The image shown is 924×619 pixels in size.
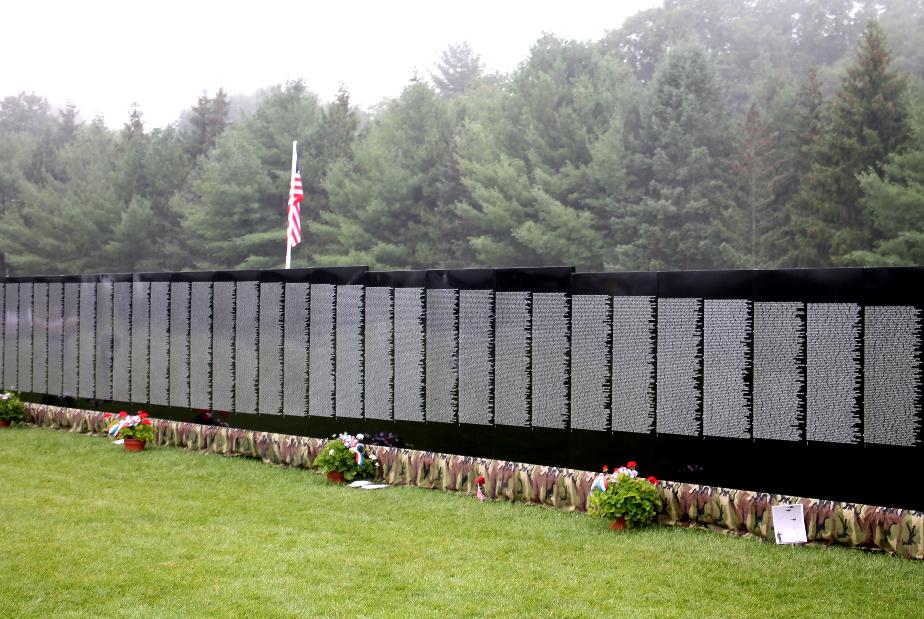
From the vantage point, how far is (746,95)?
48.2 meters

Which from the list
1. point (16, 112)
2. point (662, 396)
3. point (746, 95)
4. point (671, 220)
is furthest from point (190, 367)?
point (16, 112)

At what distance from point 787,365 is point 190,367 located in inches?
312

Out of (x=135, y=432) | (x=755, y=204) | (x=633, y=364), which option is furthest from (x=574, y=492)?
(x=755, y=204)

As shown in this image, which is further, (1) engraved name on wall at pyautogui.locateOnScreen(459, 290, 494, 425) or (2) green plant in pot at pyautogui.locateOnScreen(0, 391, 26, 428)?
(2) green plant in pot at pyautogui.locateOnScreen(0, 391, 26, 428)

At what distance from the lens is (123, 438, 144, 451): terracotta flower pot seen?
11836 mm

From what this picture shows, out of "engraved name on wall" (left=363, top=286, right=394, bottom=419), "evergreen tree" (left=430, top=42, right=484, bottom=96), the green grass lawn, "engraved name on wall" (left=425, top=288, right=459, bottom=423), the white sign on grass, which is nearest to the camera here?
the green grass lawn

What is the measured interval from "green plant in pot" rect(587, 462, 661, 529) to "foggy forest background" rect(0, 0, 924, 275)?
21.0 meters

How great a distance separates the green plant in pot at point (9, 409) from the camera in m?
14.2

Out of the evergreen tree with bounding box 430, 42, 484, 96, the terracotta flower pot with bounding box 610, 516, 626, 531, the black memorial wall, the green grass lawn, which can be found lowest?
the green grass lawn

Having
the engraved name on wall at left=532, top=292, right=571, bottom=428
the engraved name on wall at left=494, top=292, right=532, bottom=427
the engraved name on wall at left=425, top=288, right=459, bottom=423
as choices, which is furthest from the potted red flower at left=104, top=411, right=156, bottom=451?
the engraved name on wall at left=532, top=292, right=571, bottom=428

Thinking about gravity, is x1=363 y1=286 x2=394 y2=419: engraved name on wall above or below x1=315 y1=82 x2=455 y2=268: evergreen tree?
below

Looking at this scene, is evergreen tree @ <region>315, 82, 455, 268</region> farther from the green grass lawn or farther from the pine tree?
the green grass lawn

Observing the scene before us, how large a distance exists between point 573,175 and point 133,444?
24.9 meters

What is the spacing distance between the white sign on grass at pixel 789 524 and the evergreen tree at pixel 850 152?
24.7 meters
